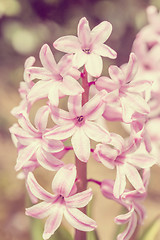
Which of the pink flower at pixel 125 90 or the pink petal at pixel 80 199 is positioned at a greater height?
the pink flower at pixel 125 90

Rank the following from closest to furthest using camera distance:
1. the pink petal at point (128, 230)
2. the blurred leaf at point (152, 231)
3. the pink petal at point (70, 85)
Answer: the pink petal at point (70, 85) → the pink petal at point (128, 230) → the blurred leaf at point (152, 231)

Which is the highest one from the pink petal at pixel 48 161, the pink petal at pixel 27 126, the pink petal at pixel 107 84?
the pink petal at pixel 107 84

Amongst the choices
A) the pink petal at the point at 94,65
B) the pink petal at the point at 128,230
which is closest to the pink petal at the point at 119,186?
the pink petal at the point at 128,230

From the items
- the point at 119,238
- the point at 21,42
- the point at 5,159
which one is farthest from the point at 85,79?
the point at 21,42

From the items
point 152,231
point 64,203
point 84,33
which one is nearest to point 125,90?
point 84,33

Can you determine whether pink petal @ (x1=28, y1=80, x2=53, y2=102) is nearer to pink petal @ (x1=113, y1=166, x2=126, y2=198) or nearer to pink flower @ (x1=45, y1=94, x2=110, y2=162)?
pink flower @ (x1=45, y1=94, x2=110, y2=162)

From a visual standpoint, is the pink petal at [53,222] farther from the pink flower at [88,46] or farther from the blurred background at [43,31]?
the blurred background at [43,31]

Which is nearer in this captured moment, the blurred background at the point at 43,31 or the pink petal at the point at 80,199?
the pink petal at the point at 80,199
